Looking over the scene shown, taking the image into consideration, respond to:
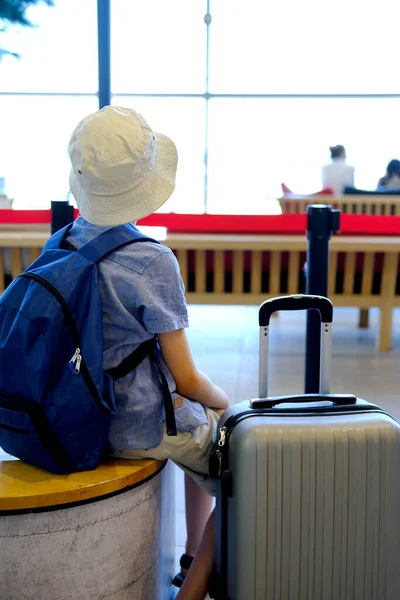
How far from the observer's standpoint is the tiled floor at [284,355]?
3777 millimetres

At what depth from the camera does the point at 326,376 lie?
174cm

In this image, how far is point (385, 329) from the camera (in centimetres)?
454

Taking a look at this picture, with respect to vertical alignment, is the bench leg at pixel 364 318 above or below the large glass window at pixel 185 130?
below

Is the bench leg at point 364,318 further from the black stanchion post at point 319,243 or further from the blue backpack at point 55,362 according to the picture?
the blue backpack at point 55,362

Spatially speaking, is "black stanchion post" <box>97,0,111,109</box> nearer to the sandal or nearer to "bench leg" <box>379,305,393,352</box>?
"bench leg" <box>379,305,393,352</box>

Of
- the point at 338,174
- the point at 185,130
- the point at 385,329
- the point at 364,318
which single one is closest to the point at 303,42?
the point at 185,130

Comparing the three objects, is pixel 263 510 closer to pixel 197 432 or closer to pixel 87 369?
pixel 197 432

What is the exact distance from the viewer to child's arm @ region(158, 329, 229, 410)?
1562mm

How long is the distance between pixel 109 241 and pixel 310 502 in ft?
2.27

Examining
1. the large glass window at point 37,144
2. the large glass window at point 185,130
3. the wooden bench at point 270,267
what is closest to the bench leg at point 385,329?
the wooden bench at point 270,267

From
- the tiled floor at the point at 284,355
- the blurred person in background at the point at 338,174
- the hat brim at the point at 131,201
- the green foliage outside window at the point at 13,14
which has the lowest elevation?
the tiled floor at the point at 284,355

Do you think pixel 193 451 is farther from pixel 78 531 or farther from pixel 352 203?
pixel 352 203

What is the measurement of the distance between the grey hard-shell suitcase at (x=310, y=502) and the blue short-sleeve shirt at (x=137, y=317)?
0.58ft

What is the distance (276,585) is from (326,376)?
48cm
